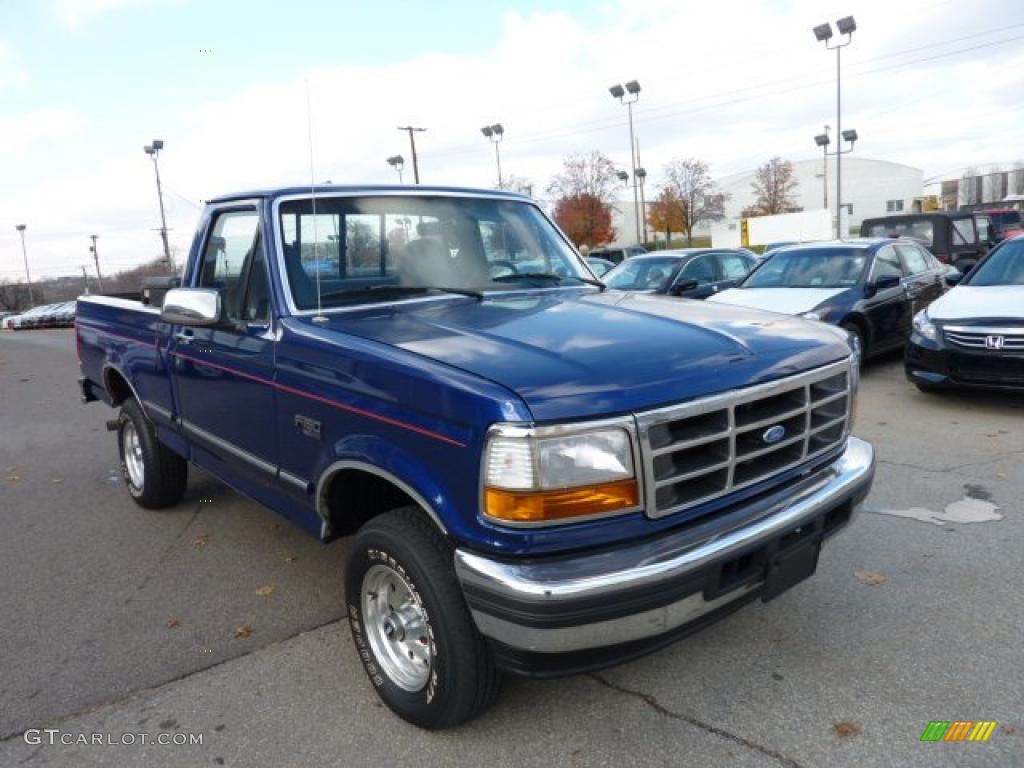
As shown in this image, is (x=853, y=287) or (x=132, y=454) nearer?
(x=132, y=454)

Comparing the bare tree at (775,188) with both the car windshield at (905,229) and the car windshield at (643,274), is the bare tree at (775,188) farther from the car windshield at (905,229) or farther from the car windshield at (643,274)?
the car windshield at (643,274)

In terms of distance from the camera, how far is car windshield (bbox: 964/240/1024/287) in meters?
7.74

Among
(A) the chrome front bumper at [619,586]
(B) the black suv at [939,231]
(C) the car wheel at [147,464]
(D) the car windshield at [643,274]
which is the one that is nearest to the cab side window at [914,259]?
(D) the car windshield at [643,274]

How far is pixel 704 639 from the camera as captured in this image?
3.32 meters

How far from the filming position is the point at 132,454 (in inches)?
217

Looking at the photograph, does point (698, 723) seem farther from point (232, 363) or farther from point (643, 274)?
point (643, 274)

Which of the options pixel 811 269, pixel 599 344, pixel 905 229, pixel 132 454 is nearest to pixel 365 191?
pixel 599 344

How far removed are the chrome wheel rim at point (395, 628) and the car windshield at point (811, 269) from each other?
780 cm

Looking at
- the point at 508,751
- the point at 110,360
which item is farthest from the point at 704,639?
the point at 110,360

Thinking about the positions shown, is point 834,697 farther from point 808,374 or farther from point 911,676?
point 808,374

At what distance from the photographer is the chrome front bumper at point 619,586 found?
2.24 meters

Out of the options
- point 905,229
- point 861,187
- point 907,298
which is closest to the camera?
point 907,298

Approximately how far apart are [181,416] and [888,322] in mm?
8083

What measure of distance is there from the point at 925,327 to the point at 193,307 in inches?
262
